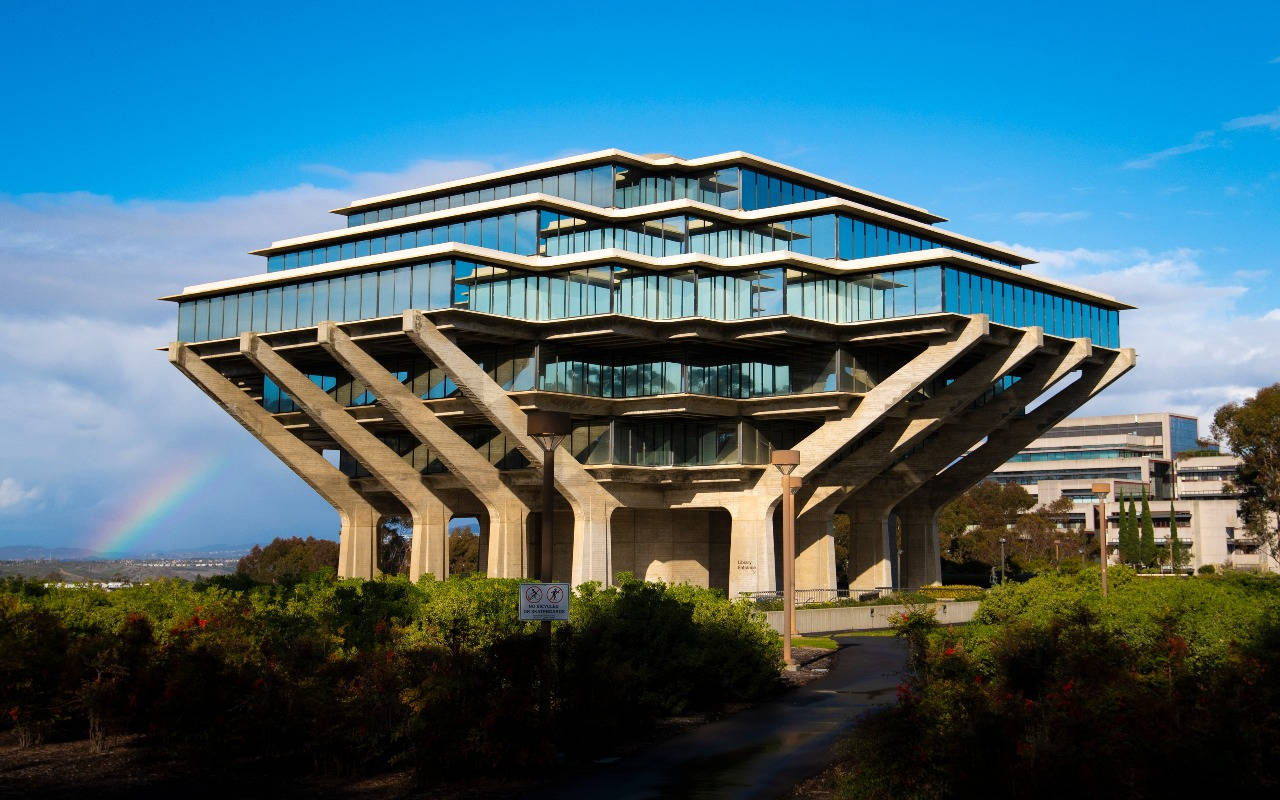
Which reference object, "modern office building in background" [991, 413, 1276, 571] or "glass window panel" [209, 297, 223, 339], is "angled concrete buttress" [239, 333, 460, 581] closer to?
"glass window panel" [209, 297, 223, 339]

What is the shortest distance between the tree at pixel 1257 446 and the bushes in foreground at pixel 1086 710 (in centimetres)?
6911

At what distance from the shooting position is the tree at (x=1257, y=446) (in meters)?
82.6

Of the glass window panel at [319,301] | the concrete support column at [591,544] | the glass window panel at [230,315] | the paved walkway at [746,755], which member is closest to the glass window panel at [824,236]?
the concrete support column at [591,544]

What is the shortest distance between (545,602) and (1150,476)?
137568 mm

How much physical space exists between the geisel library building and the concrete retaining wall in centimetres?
924

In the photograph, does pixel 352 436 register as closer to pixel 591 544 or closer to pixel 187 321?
pixel 187 321

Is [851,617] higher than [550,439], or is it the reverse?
[550,439]

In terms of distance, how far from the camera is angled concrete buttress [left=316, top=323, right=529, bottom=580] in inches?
2303

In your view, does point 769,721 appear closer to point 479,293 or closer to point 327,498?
point 479,293

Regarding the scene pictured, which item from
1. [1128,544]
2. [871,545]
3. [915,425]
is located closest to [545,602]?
[915,425]

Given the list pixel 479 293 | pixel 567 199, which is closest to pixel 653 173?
pixel 567 199

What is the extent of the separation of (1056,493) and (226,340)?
3907 inches

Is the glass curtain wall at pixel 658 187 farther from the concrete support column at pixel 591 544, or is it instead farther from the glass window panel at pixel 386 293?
the concrete support column at pixel 591 544

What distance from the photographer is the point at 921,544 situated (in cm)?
7825
